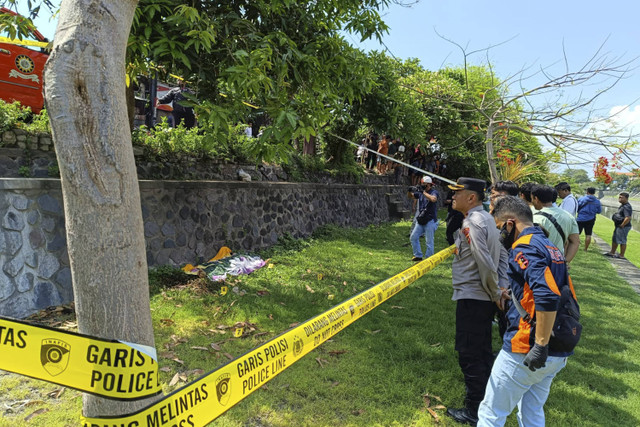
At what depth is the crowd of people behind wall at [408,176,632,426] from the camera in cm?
243

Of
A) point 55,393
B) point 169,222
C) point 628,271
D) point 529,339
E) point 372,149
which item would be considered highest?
point 372,149

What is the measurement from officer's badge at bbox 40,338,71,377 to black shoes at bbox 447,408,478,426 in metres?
2.91

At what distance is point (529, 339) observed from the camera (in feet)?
7.97

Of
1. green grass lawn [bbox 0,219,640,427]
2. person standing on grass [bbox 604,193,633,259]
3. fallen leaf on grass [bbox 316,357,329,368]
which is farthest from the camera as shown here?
person standing on grass [bbox 604,193,633,259]

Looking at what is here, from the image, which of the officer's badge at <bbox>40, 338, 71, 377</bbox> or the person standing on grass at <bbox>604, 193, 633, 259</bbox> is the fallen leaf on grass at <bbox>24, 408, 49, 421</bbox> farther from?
the person standing on grass at <bbox>604, 193, 633, 259</bbox>

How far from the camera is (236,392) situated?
2062mm

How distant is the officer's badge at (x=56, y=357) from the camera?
5.64 feet

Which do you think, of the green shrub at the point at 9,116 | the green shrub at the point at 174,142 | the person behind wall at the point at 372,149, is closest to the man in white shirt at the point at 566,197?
the green shrub at the point at 174,142

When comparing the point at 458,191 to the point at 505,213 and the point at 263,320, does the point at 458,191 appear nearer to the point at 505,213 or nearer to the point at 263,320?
the point at 505,213

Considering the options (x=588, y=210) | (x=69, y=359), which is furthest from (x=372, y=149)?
(x=69, y=359)

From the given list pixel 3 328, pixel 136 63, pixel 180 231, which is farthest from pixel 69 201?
pixel 180 231

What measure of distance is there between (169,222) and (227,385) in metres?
5.01

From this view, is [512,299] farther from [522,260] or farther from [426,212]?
[426,212]

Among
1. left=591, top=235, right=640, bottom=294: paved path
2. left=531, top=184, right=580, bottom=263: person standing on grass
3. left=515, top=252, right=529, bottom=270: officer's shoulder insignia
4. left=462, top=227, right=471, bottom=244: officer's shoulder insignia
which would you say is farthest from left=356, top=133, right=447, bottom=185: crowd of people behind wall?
left=515, top=252, right=529, bottom=270: officer's shoulder insignia
